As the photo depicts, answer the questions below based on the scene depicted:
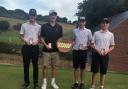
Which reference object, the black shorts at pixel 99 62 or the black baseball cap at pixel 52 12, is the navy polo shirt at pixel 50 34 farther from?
the black shorts at pixel 99 62

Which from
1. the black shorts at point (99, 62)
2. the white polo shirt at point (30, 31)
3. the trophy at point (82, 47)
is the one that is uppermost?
the white polo shirt at point (30, 31)

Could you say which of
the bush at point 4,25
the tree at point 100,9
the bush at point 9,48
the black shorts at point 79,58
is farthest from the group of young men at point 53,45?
the bush at point 4,25

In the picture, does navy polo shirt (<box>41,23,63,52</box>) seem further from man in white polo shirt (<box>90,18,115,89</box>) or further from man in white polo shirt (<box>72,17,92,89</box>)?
man in white polo shirt (<box>90,18,115,89</box>)

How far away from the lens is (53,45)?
12.9 metres

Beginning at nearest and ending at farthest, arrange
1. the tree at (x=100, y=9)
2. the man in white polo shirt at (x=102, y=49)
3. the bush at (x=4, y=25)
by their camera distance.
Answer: the man in white polo shirt at (x=102, y=49)
the tree at (x=100, y=9)
the bush at (x=4, y=25)

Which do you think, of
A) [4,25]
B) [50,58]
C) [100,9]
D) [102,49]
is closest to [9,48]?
[4,25]

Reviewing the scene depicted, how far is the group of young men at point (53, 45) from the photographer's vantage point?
41.9 ft

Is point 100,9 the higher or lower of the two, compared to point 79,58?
higher

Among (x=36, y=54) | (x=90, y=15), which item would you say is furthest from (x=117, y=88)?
(x=90, y=15)

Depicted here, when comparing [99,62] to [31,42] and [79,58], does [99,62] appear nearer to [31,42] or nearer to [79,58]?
[79,58]

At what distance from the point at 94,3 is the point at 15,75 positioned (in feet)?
129

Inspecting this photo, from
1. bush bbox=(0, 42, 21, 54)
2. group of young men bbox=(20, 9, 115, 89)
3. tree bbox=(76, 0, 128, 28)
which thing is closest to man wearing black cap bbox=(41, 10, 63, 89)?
group of young men bbox=(20, 9, 115, 89)

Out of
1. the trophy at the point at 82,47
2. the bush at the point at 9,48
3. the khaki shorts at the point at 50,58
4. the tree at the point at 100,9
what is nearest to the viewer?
the khaki shorts at the point at 50,58

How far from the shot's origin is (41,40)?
12.9m
